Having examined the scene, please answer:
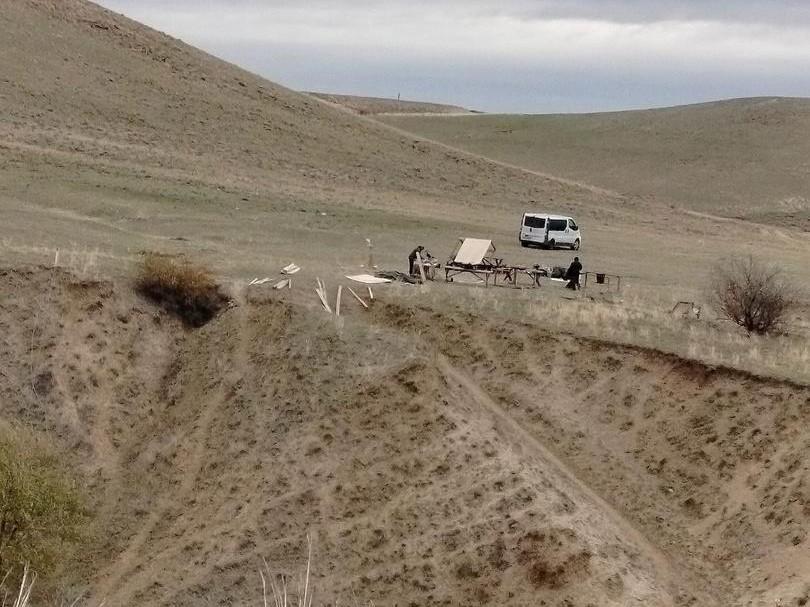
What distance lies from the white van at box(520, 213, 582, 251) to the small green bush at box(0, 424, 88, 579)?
93.5ft

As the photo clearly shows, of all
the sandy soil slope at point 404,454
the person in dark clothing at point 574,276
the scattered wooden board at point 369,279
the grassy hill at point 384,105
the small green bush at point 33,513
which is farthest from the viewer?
the grassy hill at point 384,105

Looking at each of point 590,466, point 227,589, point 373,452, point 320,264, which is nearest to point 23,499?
point 227,589

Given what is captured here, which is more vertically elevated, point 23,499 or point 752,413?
point 752,413

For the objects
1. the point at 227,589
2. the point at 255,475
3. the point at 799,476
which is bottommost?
the point at 227,589

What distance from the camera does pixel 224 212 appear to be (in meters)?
53.2

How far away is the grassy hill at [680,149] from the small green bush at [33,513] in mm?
63740

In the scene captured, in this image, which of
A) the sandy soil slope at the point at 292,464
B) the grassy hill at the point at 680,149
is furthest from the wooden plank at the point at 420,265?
the grassy hill at the point at 680,149

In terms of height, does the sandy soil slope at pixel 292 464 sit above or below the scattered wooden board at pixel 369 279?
below

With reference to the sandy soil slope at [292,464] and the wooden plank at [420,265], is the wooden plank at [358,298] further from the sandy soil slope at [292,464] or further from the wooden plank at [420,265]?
the wooden plank at [420,265]

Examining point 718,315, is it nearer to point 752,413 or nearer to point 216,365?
point 752,413

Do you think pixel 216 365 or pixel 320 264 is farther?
pixel 320 264

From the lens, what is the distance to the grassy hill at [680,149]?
91375 millimetres

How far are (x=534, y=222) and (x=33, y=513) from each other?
1197 inches

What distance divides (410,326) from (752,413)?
Answer: 8.97 meters
